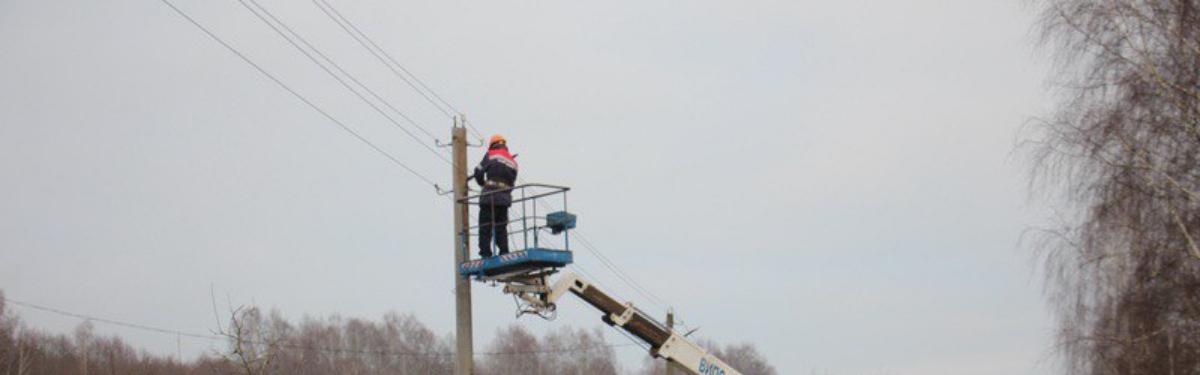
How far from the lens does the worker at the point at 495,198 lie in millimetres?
14547

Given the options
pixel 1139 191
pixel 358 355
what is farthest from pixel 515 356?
pixel 1139 191

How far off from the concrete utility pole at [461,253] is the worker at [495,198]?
357 millimetres

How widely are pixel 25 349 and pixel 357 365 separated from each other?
87.5 feet

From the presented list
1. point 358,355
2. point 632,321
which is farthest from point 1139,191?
point 358,355

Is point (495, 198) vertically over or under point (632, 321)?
over

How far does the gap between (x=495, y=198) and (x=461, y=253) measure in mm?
973

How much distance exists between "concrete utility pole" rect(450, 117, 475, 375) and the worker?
357 millimetres

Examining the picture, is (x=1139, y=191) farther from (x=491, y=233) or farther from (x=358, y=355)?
(x=358, y=355)

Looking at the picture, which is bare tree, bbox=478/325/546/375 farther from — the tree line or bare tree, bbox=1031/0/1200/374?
bare tree, bbox=1031/0/1200/374

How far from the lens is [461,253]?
591 inches

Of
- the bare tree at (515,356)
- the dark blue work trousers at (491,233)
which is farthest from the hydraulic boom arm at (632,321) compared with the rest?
the bare tree at (515,356)

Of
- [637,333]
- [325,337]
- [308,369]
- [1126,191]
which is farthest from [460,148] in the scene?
[325,337]

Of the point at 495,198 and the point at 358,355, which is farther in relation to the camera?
the point at 358,355

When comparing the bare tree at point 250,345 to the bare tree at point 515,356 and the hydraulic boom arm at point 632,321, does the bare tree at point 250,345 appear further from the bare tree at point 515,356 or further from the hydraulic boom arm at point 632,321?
the bare tree at point 515,356
